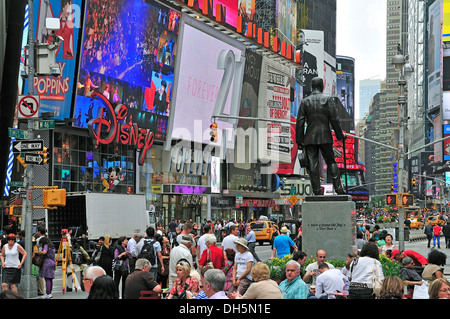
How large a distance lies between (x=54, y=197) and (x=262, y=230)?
3067 cm

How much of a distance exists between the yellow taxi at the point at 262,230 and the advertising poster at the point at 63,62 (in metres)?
14.3

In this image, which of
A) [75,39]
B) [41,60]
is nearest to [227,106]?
[75,39]

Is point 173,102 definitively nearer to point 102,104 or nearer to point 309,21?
point 102,104

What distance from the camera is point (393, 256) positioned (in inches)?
715

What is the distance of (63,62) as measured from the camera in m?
48.7

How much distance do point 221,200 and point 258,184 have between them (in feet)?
46.3

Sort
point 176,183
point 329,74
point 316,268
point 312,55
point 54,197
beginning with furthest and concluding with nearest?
point 329,74
point 312,55
point 176,183
point 54,197
point 316,268

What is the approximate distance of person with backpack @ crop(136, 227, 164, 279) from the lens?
1808 cm

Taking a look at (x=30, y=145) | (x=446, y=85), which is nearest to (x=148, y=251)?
(x=30, y=145)

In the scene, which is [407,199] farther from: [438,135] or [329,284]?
[438,135]

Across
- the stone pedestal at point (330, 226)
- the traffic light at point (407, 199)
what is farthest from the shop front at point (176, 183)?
the stone pedestal at point (330, 226)

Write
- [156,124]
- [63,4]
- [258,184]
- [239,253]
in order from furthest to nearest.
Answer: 1. [258,184]
2. [156,124]
3. [63,4]
4. [239,253]

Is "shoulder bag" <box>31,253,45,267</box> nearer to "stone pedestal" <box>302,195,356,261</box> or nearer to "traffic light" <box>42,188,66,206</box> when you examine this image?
"traffic light" <box>42,188,66,206</box>

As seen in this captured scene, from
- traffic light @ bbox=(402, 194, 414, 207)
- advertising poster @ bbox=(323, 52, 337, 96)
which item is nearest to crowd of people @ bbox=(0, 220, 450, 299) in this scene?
traffic light @ bbox=(402, 194, 414, 207)
